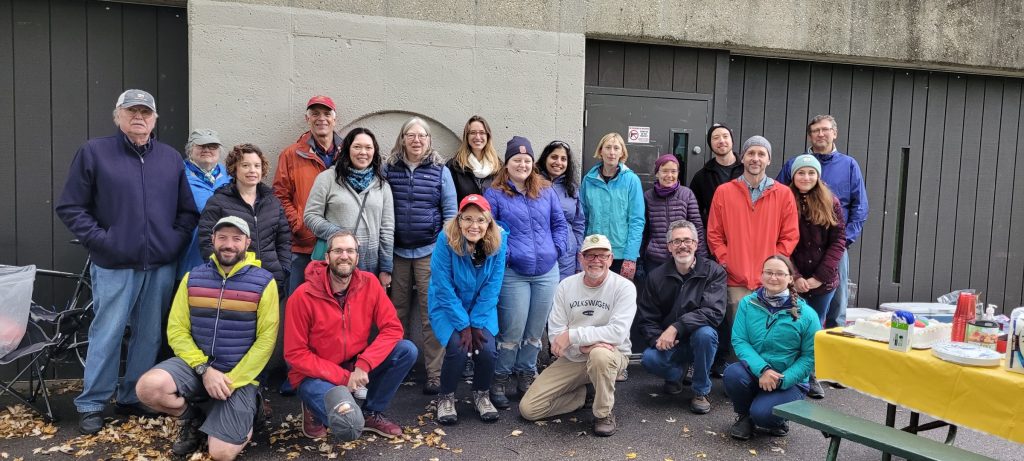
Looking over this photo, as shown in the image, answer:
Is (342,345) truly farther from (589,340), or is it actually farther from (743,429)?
(743,429)

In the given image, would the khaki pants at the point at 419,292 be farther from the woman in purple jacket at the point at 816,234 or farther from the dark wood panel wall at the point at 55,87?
the woman in purple jacket at the point at 816,234

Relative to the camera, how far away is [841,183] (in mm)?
5484

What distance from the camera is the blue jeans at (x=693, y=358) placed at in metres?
4.65

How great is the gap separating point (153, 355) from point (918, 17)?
7080 mm

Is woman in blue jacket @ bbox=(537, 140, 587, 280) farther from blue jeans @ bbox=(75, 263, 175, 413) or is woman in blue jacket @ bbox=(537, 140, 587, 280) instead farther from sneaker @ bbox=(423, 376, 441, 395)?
blue jeans @ bbox=(75, 263, 175, 413)

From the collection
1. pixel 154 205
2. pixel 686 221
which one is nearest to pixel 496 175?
pixel 686 221

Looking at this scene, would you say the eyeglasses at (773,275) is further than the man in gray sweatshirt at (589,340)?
No

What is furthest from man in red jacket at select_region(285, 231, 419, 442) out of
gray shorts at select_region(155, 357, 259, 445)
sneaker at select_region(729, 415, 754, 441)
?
sneaker at select_region(729, 415, 754, 441)

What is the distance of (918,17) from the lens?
648cm

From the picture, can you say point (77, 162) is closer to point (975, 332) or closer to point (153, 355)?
point (153, 355)

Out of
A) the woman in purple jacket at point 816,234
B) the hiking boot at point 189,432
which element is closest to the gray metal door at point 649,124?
the woman in purple jacket at point 816,234

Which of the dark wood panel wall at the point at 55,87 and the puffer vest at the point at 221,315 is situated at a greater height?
the dark wood panel wall at the point at 55,87

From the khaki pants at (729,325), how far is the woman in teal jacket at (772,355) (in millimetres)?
655

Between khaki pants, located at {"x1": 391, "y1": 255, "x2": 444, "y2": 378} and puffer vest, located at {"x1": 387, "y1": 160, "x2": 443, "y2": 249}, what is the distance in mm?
159
